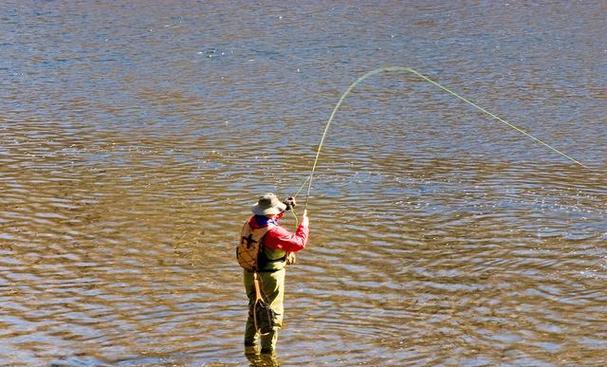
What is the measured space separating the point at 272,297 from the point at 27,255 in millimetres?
3493

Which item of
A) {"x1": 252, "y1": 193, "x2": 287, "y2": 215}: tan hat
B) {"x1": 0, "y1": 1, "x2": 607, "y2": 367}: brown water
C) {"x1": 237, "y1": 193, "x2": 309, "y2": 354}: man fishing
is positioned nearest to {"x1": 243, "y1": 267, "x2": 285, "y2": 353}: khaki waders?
{"x1": 237, "y1": 193, "x2": 309, "y2": 354}: man fishing

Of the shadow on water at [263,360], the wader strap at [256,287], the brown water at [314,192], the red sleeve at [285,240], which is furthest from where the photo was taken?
the brown water at [314,192]

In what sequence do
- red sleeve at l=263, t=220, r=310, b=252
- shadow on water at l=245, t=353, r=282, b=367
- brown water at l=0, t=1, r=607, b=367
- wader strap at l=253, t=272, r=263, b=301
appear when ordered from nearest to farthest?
red sleeve at l=263, t=220, r=310, b=252 < wader strap at l=253, t=272, r=263, b=301 < shadow on water at l=245, t=353, r=282, b=367 < brown water at l=0, t=1, r=607, b=367

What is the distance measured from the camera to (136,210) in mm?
11961

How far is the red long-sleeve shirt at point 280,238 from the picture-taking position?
774 centimetres

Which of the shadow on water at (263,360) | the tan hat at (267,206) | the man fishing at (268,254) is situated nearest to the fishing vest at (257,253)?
the man fishing at (268,254)

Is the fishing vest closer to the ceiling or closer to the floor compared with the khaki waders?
closer to the ceiling

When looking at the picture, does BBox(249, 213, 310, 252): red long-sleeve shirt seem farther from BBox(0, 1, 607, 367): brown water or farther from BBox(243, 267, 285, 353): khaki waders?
BBox(0, 1, 607, 367): brown water

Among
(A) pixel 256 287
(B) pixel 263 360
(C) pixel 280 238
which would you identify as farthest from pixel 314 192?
(C) pixel 280 238

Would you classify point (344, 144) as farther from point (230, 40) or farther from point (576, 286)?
point (230, 40)

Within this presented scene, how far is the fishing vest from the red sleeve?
41mm

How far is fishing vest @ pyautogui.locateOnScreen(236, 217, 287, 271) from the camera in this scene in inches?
307

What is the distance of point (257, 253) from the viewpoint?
308 inches

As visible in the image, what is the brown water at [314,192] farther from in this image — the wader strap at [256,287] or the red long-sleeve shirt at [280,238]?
the red long-sleeve shirt at [280,238]
